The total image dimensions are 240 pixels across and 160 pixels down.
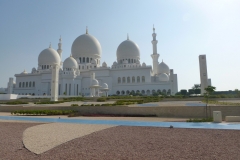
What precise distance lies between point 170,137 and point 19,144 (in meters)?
4.59

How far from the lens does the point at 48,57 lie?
170ft

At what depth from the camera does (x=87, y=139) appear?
5.75 metres

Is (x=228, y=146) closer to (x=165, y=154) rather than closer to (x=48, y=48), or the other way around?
(x=165, y=154)

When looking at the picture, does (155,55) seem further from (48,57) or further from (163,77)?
(48,57)

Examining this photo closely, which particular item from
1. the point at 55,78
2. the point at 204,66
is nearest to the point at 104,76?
the point at 55,78

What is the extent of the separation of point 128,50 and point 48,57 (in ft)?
74.3

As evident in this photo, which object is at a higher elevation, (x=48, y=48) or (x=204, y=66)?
(x=48, y=48)

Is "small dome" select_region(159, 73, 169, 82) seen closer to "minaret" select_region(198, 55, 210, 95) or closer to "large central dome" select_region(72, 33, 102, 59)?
"minaret" select_region(198, 55, 210, 95)

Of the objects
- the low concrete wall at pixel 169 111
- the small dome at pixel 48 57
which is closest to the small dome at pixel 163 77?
the small dome at pixel 48 57

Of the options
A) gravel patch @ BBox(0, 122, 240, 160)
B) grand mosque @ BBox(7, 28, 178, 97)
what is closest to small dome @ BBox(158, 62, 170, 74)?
grand mosque @ BBox(7, 28, 178, 97)

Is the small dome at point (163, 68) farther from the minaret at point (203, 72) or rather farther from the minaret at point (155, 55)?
the minaret at point (203, 72)

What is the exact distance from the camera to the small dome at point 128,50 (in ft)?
160

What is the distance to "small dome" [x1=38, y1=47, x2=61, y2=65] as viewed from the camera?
169ft

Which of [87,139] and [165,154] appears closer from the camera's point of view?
[165,154]
